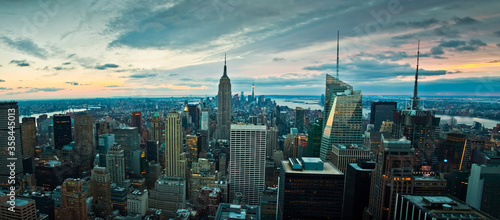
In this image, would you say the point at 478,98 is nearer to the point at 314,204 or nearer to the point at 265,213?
the point at 314,204

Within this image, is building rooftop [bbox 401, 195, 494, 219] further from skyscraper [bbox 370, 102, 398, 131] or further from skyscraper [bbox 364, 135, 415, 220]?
skyscraper [bbox 370, 102, 398, 131]

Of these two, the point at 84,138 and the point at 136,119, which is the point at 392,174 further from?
the point at 136,119

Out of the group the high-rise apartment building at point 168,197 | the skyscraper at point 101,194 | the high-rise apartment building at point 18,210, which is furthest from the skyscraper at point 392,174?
the skyscraper at point 101,194

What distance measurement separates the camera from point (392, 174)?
13.7 m

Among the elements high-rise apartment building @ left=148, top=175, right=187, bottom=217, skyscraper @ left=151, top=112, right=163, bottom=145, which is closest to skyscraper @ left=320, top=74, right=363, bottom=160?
high-rise apartment building @ left=148, top=175, right=187, bottom=217

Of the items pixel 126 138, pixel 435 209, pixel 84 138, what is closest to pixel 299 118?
pixel 126 138

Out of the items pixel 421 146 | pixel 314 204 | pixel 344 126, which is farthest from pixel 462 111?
pixel 314 204

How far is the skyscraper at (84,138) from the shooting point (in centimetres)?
4188

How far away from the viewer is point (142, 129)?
55438 millimetres

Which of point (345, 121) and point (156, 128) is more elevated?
point (345, 121)

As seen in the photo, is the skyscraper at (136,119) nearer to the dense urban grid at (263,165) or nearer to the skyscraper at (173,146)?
the dense urban grid at (263,165)

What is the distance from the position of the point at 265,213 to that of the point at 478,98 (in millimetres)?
19142

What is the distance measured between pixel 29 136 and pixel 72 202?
23.8 m

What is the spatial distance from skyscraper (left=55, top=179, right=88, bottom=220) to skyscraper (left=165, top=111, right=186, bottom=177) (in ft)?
52.1
